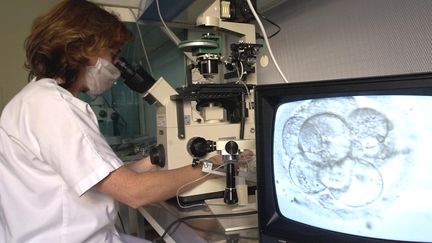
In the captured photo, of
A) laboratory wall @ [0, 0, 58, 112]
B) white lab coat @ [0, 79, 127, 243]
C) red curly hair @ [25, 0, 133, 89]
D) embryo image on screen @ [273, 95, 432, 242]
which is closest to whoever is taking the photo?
embryo image on screen @ [273, 95, 432, 242]

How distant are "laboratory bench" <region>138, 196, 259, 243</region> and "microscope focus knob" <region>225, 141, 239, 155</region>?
204mm

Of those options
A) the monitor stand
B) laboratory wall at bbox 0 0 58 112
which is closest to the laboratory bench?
the monitor stand

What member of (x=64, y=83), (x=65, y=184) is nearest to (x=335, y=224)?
(x=65, y=184)

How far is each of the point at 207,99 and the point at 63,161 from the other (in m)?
0.52

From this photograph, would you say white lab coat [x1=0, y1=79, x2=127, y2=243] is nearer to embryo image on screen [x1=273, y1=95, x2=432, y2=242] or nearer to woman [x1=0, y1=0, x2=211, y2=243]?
woman [x1=0, y1=0, x2=211, y2=243]

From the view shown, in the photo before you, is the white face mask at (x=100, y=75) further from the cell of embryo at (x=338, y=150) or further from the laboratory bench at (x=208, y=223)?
the cell of embryo at (x=338, y=150)

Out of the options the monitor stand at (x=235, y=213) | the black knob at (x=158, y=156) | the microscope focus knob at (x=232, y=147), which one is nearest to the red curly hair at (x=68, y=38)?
the black knob at (x=158, y=156)

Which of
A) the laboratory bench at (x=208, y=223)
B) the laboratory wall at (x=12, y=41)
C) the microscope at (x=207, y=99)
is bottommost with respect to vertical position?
the laboratory bench at (x=208, y=223)

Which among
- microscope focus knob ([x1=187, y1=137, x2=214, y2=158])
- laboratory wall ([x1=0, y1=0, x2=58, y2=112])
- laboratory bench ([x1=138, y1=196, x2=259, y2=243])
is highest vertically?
laboratory wall ([x1=0, y1=0, x2=58, y2=112])

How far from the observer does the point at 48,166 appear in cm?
91

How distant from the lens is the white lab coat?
32.8 inches

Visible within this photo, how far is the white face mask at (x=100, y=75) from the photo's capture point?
43.1 inches

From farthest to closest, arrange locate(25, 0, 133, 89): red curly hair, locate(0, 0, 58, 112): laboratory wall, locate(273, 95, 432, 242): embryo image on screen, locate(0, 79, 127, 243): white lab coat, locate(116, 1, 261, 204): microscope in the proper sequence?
1. locate(0, 0, 58, 112): laboratory wall
2. locate(116, 1, 261, 204): microscope
3. locate(25, 0, 133, 89): red curly hair
4. locate(0, 79, 127, 243): white lab coat
5. locate(273, 95, 432, 242): embryo image on screen

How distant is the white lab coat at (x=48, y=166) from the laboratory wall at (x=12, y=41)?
143 cm
